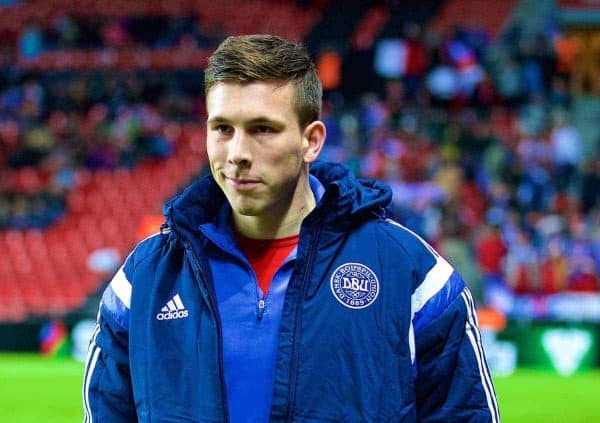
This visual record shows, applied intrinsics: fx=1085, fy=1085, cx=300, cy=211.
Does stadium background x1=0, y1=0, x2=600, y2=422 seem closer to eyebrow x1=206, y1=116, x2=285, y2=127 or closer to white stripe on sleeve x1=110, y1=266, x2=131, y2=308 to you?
white stripe on sleeve x1=110, y1=266, x2=131, y2=308

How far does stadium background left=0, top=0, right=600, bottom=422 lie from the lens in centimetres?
1252

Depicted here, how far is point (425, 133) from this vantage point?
16969mm

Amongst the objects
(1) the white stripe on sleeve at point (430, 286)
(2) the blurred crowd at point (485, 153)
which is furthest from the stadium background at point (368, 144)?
(1) the white stripe on sleeve at point (430, 286)

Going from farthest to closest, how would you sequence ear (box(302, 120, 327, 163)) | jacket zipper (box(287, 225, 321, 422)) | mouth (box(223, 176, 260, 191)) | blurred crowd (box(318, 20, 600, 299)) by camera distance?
1. blurred crowd (box(318, 20, 600, 299))
2. ear (box(302, 120, 327, 163))
3. mouth (box(223, 176, 260, 191))
4. jacket zipper (box(287, 225, 321, 422))

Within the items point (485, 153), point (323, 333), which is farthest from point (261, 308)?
Result: point (485, 153)

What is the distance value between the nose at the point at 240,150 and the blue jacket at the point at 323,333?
22 centimetres

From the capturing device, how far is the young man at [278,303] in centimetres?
247

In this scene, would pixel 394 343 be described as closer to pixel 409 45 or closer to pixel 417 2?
pixel 409 45

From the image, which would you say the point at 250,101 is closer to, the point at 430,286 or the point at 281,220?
the point at 281,220

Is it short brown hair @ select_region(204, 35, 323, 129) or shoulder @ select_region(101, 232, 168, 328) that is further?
shoulder @ select_region(101, 232, 168, 328)

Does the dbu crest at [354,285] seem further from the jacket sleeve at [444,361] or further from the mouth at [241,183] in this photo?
the mouth at [241,183]

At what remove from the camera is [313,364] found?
246 cm

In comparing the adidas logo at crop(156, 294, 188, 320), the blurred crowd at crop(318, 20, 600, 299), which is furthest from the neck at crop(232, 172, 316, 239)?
the blurred crowd at crop(318, 20, 600, 299)

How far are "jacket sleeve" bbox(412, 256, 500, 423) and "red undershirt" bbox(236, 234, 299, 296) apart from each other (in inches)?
13.6
